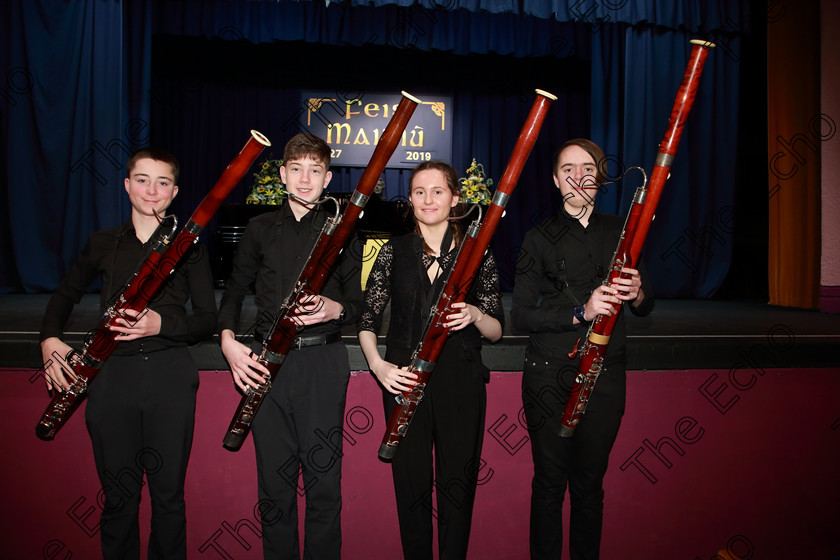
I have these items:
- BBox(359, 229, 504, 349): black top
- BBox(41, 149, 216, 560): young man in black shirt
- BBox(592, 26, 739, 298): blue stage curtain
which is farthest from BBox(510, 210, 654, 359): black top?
BBox(592, 26, 739, 298): blue stage curtain

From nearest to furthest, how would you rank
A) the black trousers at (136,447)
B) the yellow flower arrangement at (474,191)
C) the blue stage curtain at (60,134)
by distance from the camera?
the black trousers at (136,447), the blue stage curtain at (60,134), the yellow flower arrangement at (474,191)

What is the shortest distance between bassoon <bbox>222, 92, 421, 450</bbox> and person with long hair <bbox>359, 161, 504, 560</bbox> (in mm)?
252

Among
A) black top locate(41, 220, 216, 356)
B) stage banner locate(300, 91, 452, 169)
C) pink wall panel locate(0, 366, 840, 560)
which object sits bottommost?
pink wall panel locate(0, 366, 840, 560)

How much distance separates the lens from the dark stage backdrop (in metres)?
5.30

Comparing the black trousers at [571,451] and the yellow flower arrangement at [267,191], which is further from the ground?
the yellow flower arrangement at [267,191]

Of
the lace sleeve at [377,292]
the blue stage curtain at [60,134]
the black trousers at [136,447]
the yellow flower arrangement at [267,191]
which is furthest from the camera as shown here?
the yellow flower arrangement at [267,191]

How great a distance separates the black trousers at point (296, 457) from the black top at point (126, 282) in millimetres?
335

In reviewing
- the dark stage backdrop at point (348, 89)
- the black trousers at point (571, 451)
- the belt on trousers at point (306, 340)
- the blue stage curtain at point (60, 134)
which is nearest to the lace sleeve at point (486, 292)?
the black trousers at point (571, 451)

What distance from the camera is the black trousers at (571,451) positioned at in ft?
5.98

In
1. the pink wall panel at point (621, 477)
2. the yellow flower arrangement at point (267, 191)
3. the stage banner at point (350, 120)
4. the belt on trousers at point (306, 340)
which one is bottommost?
the pink wall panel at point (621, 477)

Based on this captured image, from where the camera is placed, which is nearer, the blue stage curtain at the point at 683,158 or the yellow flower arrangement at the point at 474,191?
the blue stage curtain at the point at 683,158

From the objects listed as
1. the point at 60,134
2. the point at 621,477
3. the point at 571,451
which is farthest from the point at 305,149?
the point at 60,134

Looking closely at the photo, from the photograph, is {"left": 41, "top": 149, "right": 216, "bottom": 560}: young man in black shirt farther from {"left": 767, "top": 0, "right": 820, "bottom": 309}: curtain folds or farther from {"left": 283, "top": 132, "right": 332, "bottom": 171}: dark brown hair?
{"left": 767, "top": 0, "right": 820, "bottom": 309}: curtain folds

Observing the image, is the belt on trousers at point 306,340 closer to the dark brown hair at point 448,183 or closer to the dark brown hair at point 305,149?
the dark brown hair at point 448,183
